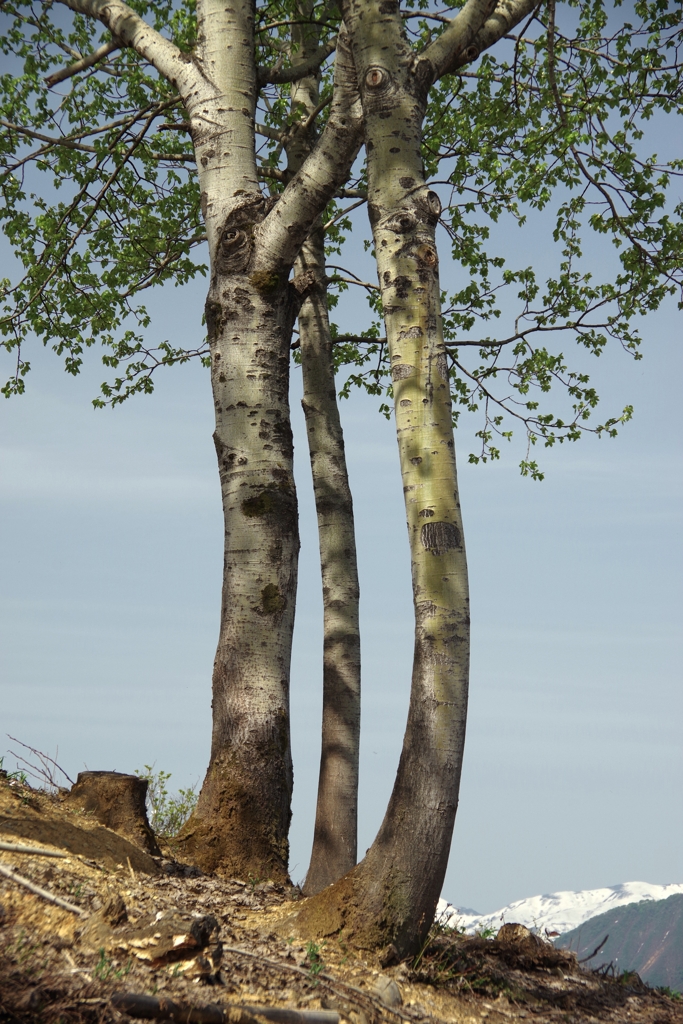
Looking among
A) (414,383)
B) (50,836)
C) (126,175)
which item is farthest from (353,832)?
(126,175)

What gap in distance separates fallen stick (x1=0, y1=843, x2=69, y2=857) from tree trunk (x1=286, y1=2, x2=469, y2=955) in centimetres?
170

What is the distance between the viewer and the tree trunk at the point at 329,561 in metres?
9.06

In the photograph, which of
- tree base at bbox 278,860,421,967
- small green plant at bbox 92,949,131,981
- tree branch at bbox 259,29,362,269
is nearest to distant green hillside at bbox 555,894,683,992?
tree base at bbox 278,860,421,967

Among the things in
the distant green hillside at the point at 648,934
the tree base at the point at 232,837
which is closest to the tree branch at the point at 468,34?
the tree base at the point at 232,837

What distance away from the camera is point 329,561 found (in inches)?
397

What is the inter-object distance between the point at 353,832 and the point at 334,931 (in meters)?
4.35

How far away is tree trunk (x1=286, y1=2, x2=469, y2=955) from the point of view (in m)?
4.89

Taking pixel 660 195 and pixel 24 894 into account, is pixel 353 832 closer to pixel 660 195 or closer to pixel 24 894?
pixel 24 894

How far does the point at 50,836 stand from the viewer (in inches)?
228

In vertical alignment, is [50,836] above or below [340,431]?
below

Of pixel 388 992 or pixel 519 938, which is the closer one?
pixel 388 992

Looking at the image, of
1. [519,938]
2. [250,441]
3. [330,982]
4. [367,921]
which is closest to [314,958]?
[330,982]

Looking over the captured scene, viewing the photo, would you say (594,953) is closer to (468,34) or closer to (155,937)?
(155,937)

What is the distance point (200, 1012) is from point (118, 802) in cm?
327
